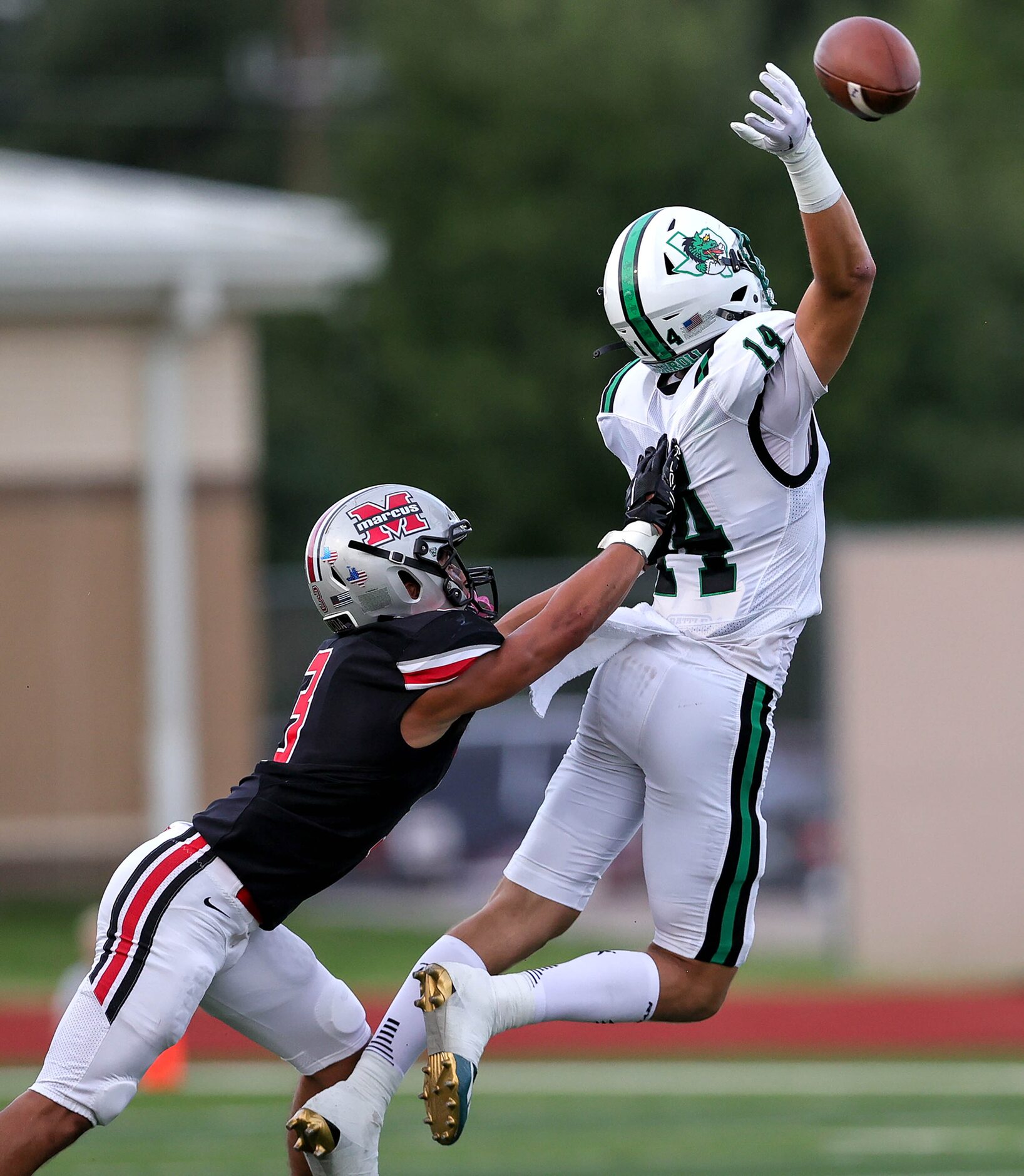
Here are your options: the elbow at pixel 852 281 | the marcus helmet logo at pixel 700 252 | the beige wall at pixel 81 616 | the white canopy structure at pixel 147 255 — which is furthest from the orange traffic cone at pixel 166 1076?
the elbow at pixel 852 281

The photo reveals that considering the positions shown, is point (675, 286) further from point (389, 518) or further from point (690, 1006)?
point (690, 1006)

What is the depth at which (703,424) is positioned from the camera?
A: 530 centimetres

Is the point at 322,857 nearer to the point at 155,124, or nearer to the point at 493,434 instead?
the point at 493,434

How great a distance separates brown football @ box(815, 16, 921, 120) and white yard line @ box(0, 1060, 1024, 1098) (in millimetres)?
7149

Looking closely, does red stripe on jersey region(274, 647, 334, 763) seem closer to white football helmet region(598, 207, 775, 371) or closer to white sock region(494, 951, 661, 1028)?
white sock region(494, 951, 661, 1028)

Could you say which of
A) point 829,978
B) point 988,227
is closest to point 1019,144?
point 988,227

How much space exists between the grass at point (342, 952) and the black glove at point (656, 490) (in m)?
7.72

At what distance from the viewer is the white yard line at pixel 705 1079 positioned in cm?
1132

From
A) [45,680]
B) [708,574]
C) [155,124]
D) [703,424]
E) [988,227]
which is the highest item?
[155,124]

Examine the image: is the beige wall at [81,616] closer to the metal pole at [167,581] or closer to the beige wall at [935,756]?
the metal pole at [167,581]

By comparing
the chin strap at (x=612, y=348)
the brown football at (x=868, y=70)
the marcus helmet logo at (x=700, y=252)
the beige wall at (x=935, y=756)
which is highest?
the brown football at (x=868, y=70)

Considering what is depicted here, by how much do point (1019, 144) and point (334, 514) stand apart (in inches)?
1069

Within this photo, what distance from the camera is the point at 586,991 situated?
524 centimetres

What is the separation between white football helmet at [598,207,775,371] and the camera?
17.2 feet
